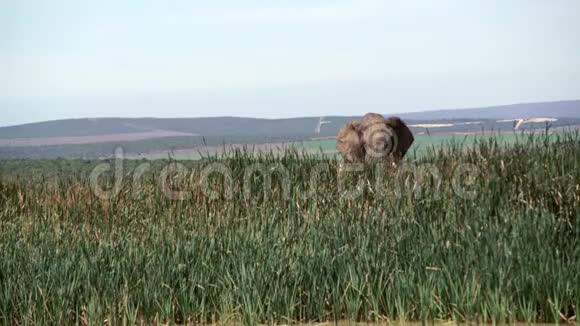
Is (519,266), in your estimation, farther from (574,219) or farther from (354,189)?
(354,189)

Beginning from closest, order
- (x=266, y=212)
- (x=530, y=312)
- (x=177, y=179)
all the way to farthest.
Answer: (x=530, y=312)
(x=266, y=212)
(x=177, y=179)

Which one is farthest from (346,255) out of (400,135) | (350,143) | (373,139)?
(400,135)

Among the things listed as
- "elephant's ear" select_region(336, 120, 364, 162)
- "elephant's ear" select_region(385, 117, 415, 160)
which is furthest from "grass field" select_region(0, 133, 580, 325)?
"elephant's ear" select_region(385, 117, 415, 160)

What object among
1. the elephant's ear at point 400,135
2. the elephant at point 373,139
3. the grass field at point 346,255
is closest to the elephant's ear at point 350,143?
the elephant at point 373,139

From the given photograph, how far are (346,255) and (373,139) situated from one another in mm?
8892

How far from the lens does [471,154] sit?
13.3 metres

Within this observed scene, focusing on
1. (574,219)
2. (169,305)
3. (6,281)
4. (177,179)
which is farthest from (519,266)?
(177,179)

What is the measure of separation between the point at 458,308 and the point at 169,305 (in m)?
2.86

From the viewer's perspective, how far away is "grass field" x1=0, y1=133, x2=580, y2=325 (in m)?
9.43

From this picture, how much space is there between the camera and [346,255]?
10148mm

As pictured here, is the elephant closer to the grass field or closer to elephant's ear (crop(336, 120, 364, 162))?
elephant's ear (crop(336, 120, 364, 162))

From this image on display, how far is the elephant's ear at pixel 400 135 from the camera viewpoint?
19.2 metres

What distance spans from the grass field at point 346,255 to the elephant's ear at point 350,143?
481cm

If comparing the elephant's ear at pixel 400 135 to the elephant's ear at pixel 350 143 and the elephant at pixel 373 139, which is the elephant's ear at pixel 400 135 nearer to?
the elephant at pixel 373 139
